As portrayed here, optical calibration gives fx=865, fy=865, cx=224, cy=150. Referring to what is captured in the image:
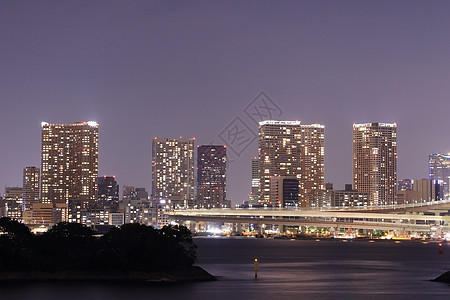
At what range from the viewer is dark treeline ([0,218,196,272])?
75.9 metres

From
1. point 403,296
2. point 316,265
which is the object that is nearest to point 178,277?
point 403,296

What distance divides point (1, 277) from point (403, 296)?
112 ft

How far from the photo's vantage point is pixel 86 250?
76.9m

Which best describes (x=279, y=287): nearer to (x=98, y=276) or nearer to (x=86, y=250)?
(x=98, y=276)

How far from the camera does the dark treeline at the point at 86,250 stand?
7594 centimetres

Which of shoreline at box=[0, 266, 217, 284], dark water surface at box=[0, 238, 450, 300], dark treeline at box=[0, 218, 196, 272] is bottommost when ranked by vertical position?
dark water surface at box=[0, 238, 450, 300]

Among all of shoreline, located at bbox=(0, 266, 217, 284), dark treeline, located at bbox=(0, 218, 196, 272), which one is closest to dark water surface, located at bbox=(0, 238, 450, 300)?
shoreline, located at bbox=(0, 266, 217, 284)

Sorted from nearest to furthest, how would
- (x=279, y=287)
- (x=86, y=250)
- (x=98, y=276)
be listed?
(x=98, y=276), (x=86, y=250), (x=279, y=287)

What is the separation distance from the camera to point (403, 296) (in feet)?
236

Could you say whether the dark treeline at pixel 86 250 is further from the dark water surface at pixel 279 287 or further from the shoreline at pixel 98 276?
the dark water surface at pixel 279 287

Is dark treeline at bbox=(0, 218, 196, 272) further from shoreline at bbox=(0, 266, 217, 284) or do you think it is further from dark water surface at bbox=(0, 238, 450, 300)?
dark water surface at bbox=(0, 238, 450, 300)

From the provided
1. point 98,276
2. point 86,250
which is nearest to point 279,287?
point 98,276

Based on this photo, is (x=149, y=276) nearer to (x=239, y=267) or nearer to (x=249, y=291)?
(x=249, y=291)

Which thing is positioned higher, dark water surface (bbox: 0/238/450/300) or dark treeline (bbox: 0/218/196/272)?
dark treeline (bbox: 0/218/196/272)
